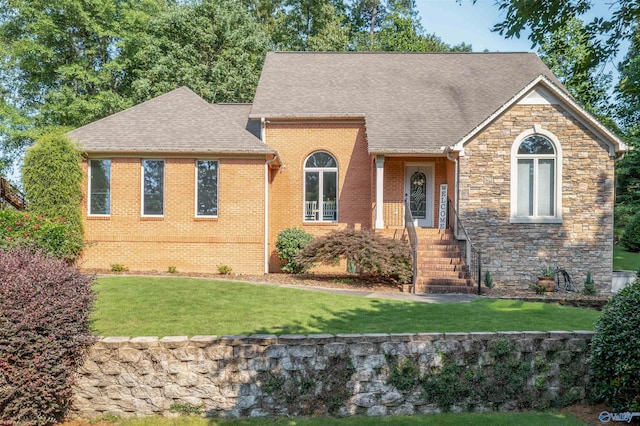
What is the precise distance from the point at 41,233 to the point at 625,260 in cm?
2326

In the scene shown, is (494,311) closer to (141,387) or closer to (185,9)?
(141,387)

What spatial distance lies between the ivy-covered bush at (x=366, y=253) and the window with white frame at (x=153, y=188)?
541cm

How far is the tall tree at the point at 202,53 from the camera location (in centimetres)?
2634

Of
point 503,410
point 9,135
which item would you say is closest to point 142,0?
point 9,135

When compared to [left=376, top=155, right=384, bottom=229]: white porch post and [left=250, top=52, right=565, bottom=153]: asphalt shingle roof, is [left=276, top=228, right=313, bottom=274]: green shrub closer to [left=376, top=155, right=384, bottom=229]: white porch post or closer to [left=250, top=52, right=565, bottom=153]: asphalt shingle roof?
[left=376, top=155, right=384, bottom=229]: white porch post

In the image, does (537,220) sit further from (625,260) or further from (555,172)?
(625,260)

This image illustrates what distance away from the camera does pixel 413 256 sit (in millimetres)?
12594

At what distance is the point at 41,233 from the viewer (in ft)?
39.5

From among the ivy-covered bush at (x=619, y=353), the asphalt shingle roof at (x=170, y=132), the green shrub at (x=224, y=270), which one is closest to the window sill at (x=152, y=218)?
the asphalt shingle roof at (x=170, y=132)

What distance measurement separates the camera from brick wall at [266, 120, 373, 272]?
1714 centimetres

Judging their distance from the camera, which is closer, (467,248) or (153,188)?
(467,248)

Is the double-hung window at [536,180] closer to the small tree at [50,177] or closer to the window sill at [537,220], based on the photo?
the window sill at [537,220]

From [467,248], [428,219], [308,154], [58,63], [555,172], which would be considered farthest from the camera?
[58,63]

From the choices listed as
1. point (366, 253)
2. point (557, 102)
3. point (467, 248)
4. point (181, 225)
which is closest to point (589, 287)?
point (467, 248)
